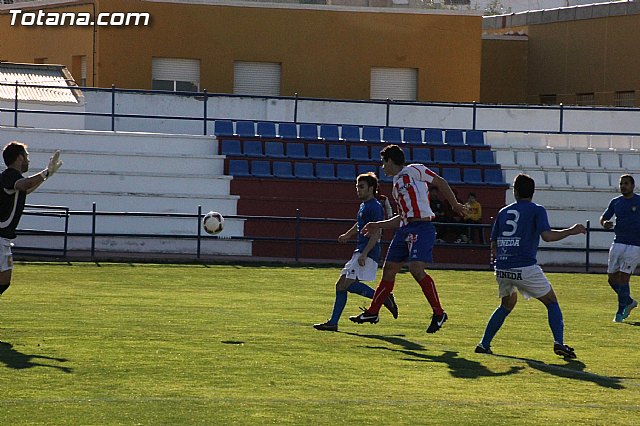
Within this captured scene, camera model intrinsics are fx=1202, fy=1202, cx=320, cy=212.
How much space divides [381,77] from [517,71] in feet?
20.8

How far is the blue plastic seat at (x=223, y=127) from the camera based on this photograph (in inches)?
1227

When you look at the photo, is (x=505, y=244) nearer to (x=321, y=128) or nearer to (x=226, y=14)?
(x=321, y=128)

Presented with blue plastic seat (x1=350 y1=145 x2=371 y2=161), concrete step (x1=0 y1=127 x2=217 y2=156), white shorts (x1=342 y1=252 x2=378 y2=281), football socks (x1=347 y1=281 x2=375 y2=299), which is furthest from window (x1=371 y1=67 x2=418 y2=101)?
white shorts (x1=342 y1=252 x2=378 y2=281)

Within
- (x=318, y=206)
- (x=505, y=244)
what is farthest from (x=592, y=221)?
(x=505, y=244)

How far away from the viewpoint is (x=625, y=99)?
3841cm

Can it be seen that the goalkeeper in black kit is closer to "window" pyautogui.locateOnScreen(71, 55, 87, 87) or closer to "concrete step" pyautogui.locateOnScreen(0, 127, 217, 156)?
"concrete step" pyautogui.locateOnScreen(0, 127, 217, 156)

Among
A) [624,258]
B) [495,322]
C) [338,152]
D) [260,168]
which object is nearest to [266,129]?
[260,168]

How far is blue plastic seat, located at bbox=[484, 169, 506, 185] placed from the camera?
3091cm

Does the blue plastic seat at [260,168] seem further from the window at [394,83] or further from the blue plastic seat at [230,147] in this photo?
the window at [394,83]

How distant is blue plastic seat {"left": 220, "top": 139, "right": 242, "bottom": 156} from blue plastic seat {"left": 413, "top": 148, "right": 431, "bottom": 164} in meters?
4.51

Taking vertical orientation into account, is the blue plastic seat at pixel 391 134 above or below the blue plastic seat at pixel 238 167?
above

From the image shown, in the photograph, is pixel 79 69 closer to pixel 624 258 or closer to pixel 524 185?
pixel 624 258

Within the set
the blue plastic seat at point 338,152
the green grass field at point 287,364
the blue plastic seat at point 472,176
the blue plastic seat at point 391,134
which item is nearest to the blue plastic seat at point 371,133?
the blue plastic seat at point 391,134

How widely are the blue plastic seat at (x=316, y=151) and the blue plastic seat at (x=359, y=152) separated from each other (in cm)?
69
